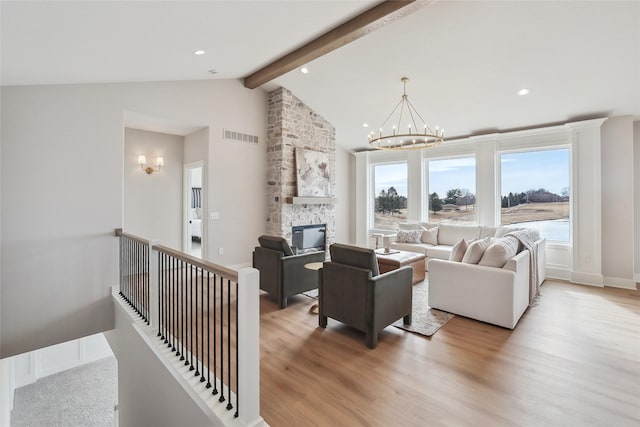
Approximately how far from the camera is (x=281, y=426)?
1.90 metres

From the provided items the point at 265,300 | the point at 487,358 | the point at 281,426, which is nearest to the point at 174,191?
the point at 265,300

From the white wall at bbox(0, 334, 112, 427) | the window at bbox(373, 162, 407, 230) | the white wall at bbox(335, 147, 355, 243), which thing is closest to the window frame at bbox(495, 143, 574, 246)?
the window at bbox(373, 162, 407, 230)

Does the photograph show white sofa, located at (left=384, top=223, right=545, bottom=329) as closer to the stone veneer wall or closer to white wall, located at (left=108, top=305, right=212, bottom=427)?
white wall, located at (left=108, top=305, right=212, bottom=427)

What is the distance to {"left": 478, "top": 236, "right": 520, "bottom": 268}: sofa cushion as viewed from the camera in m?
3.38

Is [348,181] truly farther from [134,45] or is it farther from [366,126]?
[134,45]

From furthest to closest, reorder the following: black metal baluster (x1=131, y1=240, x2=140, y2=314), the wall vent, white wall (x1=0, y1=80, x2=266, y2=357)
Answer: the wall vent < black metal baluster (x1=131, y1=240, x2=140, y2=314) < white wall (x1=0, y1=80, x2=266, y2=357)

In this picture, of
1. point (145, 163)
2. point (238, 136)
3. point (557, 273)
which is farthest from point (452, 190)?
point (145, 163)

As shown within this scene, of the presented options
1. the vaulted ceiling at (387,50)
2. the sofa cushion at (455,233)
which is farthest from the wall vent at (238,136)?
the sofa cushion at (455,233)

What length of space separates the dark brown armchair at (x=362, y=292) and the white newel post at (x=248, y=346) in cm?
135

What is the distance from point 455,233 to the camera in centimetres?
609

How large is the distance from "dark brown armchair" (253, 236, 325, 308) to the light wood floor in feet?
1.37

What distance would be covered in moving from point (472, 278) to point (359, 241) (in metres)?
4.72

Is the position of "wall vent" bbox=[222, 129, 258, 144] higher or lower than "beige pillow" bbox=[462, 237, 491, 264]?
higher

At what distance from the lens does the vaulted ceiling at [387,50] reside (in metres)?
2.55
